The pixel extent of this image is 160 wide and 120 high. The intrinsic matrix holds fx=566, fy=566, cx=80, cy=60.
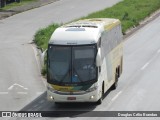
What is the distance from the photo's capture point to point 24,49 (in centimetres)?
4141

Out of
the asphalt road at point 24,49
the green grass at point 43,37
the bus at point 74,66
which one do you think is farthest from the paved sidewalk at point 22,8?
the bus at point 74,66

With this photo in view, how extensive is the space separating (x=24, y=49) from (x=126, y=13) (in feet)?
53.5

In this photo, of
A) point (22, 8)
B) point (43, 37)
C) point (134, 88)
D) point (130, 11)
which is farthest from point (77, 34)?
point (22, 8)

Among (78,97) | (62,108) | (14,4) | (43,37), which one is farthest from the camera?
(14,4)

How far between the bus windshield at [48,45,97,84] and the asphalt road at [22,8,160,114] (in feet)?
4.80

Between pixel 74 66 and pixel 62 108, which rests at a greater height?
pixel 74 66

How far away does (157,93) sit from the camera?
2741cm

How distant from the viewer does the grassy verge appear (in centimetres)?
4441

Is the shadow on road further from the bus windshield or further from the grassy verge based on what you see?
the grassy verge

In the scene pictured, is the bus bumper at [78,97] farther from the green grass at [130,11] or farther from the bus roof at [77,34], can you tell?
the green grass at [130,11]

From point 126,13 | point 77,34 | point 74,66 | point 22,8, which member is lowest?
point 22,8

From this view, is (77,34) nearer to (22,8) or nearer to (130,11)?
(130,11)

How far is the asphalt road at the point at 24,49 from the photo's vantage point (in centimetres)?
2820

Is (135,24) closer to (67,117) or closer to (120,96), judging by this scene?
(120,96)
